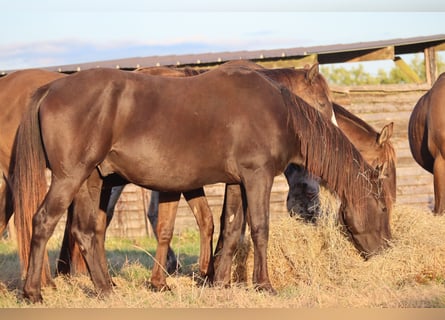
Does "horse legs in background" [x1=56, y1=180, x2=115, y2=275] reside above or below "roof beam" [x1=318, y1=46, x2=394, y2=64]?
below

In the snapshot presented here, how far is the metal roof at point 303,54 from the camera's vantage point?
14562mm

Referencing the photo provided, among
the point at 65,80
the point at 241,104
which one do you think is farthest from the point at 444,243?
the point at 65,80

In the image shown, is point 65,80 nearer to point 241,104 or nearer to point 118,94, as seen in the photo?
point 118,94

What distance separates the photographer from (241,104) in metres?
6.94

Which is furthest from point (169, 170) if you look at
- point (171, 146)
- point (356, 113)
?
point (356, 113)

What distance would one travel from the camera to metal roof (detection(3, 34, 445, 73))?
47.8 ft

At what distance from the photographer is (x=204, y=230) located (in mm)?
7754

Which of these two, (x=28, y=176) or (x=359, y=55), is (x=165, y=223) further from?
(x=359, y=55)

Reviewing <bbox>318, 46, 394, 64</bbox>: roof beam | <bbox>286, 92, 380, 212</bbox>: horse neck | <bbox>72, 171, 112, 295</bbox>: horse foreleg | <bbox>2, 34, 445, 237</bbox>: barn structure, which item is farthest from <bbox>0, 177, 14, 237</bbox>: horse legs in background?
<bbox>318, 46, 394, 64</bbox>: roof beam

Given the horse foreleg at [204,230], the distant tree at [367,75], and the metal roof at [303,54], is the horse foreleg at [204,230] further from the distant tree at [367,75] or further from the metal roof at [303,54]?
the distant tree at [367,75]

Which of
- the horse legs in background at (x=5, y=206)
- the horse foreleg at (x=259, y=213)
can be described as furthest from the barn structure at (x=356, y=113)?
the horse foreleg at (x=259, y=213)

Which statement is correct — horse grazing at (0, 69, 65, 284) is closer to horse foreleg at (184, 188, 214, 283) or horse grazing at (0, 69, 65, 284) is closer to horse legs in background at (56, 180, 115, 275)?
horse legs in background at (56, 180, 115, 275)

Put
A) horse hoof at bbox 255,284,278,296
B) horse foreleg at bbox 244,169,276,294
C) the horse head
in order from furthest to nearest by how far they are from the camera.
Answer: the horse head → horse foreleg at bbox 244,169,276,294 → horse hoof at bbox 255,284,278,296

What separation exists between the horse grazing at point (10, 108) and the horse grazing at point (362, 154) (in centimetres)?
298
